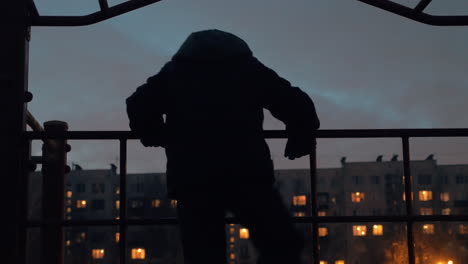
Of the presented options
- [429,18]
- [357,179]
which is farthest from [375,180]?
[429,18]

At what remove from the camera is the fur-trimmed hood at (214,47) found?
256 centimetres

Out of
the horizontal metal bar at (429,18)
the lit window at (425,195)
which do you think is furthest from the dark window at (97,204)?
the horizontal metal bar at (429,18)

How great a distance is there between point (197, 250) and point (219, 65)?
787mm

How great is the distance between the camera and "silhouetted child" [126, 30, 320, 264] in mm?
2486

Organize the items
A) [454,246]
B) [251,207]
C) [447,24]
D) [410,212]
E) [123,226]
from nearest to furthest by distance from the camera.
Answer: [251,207]
[123,226]
[410,212]
[447,24]
[454,246]

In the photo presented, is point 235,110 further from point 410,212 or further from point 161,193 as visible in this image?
point 161,193

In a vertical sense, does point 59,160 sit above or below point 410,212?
above

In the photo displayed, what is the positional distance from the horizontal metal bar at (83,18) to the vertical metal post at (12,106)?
136 millimetres

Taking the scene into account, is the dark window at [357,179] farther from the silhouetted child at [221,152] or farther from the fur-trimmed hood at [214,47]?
the fur-trimmed hood at [214,47]

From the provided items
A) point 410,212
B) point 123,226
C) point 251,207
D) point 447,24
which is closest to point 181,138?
point 251,207

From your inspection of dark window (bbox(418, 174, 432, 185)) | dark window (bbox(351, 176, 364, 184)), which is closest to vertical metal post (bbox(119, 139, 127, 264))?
dark window (bbox(351, 176, 364, 184))

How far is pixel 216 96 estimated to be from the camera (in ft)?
8.34

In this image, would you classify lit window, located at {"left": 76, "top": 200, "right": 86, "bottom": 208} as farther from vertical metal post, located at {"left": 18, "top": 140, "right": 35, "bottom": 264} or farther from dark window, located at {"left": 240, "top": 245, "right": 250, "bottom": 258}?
vertical metal post, located at {"left": 18, "top": 140, "right": 35, "bottom": 264}

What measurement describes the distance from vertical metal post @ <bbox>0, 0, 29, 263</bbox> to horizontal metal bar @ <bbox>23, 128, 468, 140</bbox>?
12 cm
